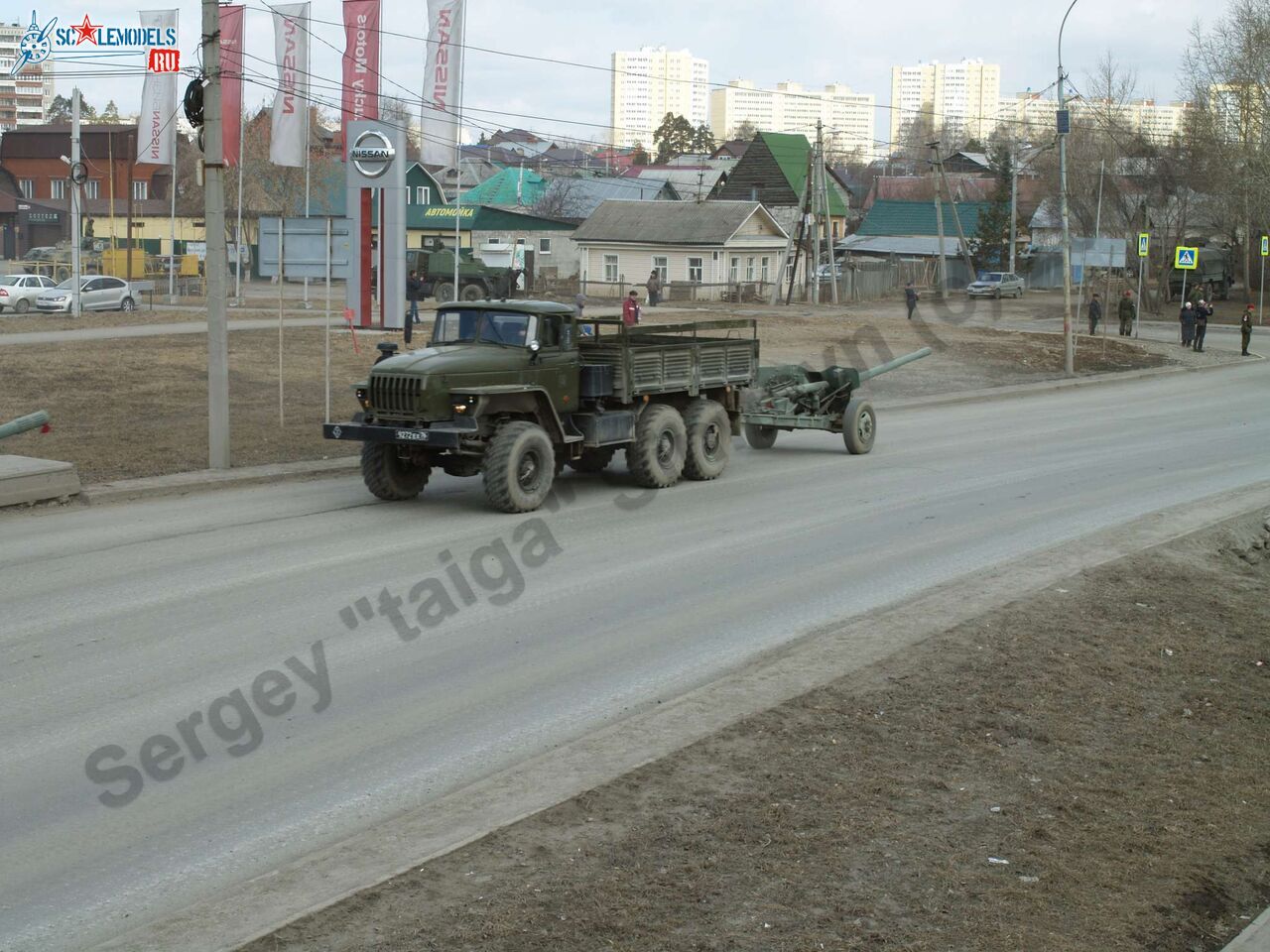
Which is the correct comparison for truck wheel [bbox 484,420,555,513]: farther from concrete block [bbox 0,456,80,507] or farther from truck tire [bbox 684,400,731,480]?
concrete block [bbox 0,456,80,507]

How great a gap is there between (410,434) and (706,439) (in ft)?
15.1

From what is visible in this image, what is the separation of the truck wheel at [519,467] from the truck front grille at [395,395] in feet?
3.00

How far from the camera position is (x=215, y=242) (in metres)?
16.8

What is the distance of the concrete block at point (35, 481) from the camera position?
1435cm

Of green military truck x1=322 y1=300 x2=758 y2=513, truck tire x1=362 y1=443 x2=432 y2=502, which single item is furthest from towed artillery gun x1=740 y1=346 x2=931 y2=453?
truck tire x1=362 y1=443 x2=432 y2=502

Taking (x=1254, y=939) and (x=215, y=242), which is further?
(x=215, y=242)

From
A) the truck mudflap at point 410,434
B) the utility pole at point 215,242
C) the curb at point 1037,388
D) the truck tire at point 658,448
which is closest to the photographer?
the truck mudflap at point 410,434

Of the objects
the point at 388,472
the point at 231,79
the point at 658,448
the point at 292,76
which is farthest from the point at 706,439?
the point at 231,79

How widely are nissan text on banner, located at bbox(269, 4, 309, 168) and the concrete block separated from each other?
1480 cm

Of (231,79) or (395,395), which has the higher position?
(231,79)

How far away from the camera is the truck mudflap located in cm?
1398

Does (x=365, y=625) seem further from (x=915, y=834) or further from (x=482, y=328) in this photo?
(x=482, y=328)

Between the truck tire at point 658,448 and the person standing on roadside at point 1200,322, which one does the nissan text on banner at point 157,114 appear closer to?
the truck tire at point 658,448

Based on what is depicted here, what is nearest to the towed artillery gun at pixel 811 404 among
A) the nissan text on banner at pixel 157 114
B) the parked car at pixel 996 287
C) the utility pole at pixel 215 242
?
the utility pole at pixel 215 242
